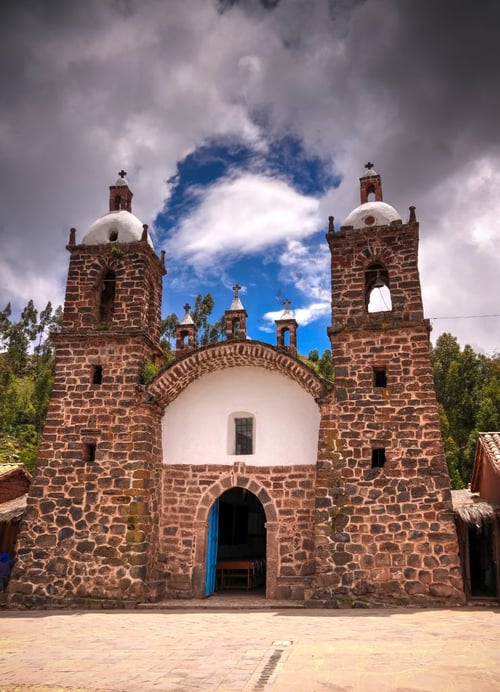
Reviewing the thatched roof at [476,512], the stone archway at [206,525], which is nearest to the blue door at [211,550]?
the stone archway at [206,525]

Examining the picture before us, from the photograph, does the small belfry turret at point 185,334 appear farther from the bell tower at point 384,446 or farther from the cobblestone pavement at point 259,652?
the cobblestone pavement at point 259,652

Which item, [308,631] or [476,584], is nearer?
[308,631]

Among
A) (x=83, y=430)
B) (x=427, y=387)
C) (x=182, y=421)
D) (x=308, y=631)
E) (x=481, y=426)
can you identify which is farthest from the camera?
(x=481, y=426)

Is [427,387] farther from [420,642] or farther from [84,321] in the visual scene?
[84,321]

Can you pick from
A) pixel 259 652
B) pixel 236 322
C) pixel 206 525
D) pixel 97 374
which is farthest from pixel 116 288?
pixel 259 652

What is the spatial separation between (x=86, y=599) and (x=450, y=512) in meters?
7.62

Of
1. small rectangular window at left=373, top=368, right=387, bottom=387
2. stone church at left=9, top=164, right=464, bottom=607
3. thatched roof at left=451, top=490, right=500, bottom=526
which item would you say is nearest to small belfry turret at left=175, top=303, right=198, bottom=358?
stone church at left=9, top=164, right=464, bottom=607

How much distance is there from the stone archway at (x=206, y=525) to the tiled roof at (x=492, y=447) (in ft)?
16.0

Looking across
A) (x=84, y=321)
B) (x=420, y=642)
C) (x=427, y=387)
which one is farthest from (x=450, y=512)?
(x=84, y=321)

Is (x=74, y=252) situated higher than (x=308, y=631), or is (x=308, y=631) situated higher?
(x=74, y=252)

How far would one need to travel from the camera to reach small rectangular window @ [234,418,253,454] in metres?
13.9

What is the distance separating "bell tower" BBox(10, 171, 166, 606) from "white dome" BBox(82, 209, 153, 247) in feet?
0.10

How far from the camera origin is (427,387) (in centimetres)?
1227

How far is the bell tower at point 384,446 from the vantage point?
11336 mm
